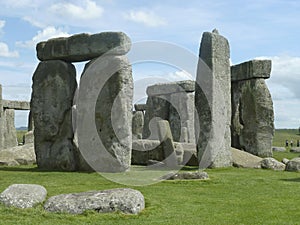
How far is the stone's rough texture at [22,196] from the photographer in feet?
24.5

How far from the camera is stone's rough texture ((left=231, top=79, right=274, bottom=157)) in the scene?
67.9 feet

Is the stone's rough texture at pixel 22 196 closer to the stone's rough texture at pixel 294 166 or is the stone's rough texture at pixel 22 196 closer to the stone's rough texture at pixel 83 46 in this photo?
the stone's rough texture at pixel 83 46

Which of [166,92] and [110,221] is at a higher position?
[166,92]

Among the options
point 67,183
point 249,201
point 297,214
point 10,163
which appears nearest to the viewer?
point 297,214

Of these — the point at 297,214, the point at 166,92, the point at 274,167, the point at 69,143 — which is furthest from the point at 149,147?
the point at 166,92

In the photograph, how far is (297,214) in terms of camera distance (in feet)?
24.4

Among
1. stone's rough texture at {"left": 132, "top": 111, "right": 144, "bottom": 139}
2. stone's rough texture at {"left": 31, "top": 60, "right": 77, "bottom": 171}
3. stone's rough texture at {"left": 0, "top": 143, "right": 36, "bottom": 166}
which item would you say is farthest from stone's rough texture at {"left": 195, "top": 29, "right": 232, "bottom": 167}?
stone's rough texture at {"left": 132, "top": 111, "right": 144, "bottom": 139}

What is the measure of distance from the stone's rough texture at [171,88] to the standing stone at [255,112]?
226 inches

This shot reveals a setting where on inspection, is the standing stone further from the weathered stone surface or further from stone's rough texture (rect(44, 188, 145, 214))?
stone's rough texture (rect(44, 188, 145, 214))

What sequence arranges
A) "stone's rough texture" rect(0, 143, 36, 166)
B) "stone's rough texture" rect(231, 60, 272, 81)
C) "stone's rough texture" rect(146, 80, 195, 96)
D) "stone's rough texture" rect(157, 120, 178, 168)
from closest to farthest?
"stone's rough texture" rect(157, 120, 178, 168)
"stone's rough texture" rect(0, 143, 36, 166)
"stone's rough texture" rect(231, 60, 272, 81)
"stone's rough texture" rect(146, 80, 195, 96)

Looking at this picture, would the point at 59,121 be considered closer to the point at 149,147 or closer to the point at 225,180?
the point at 149,147

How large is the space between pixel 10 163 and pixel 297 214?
10.9 metres

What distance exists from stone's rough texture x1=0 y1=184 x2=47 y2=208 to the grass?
0.52 feet

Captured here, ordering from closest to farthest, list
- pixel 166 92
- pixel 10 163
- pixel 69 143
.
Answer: pixel 69 143 → pixel 10 163 → pixel 166 92
